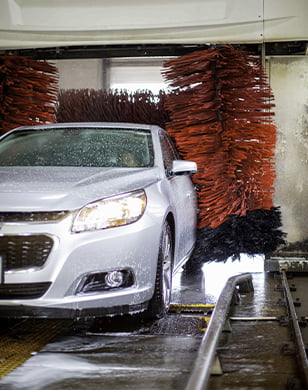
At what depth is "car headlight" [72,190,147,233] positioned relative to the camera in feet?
13.6

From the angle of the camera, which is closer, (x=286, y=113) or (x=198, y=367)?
(x=198, y=367)

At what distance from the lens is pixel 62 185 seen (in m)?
4.37

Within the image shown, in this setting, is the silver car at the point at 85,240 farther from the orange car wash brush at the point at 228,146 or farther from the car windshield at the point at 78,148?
the orange car wash brush at the point at 228,146

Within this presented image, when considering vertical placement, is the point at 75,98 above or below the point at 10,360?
above

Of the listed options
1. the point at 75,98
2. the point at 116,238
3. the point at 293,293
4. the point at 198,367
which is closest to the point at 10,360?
the point at 116,238

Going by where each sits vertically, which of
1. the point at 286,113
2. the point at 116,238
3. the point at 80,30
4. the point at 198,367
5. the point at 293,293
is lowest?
the point at 293,293

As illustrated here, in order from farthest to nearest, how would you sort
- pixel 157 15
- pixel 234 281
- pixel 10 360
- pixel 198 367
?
1. pixel 157 15
2. pixel 234 281
3. pixel 10 360
4. pixel 198 367

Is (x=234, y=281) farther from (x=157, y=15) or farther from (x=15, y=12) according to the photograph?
(x=15, y=12)

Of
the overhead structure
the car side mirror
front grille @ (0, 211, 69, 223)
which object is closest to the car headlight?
front grille @ (0, 211, 69, 223)

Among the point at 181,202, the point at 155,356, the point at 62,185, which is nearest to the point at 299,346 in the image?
the point at 155,356

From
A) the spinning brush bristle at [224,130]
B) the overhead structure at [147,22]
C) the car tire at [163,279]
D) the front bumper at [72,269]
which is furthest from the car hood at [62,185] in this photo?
the overhead structure at [147,22]

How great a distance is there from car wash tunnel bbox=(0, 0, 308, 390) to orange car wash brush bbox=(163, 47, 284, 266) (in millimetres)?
15

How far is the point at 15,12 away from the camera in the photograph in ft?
24.6

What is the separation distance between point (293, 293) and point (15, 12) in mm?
3994
